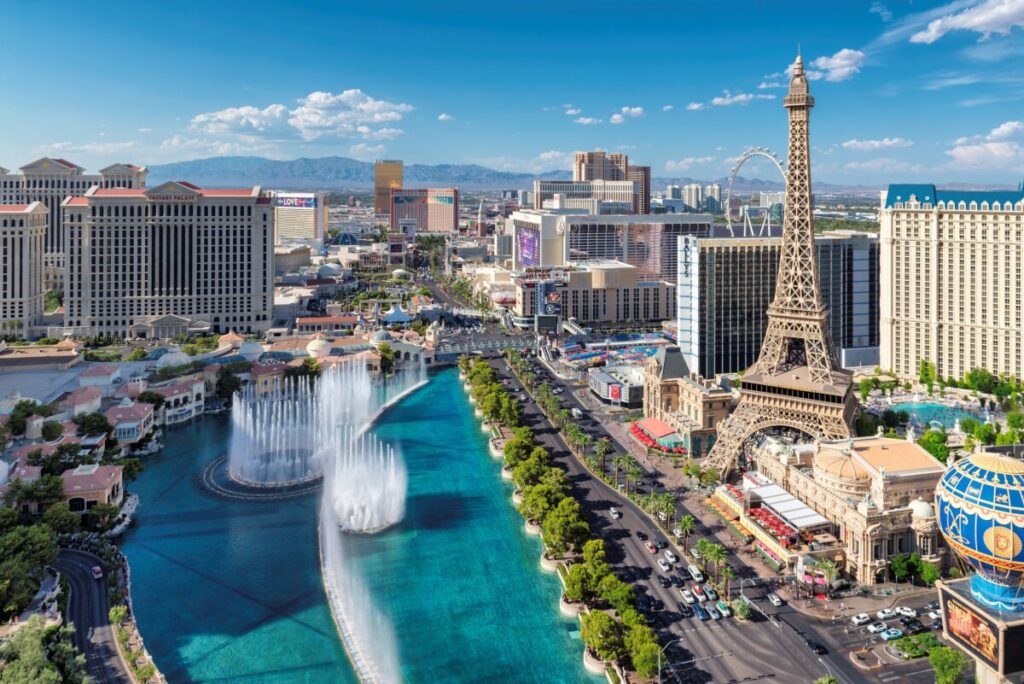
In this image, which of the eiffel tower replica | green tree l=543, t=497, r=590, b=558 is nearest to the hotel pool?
the eiffel tower replica

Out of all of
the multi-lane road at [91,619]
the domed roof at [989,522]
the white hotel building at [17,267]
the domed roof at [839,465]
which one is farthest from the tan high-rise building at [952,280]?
the white hotel building at [17,267]

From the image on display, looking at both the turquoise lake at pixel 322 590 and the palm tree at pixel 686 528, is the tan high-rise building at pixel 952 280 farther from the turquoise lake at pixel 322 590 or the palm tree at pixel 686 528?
the turquoise lake at pixel 322 590

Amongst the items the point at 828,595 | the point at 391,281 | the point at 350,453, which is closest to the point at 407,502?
the point at 350,453

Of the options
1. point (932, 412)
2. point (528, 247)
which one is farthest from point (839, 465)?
point (528, 247)

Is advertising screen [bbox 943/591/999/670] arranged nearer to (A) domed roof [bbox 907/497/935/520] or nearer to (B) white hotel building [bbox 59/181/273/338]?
(A) domed roof [bbox 907/497/935/520]

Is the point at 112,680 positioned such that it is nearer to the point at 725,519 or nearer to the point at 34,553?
the point at 34,553

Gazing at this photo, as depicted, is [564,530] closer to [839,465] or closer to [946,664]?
[839,465]
